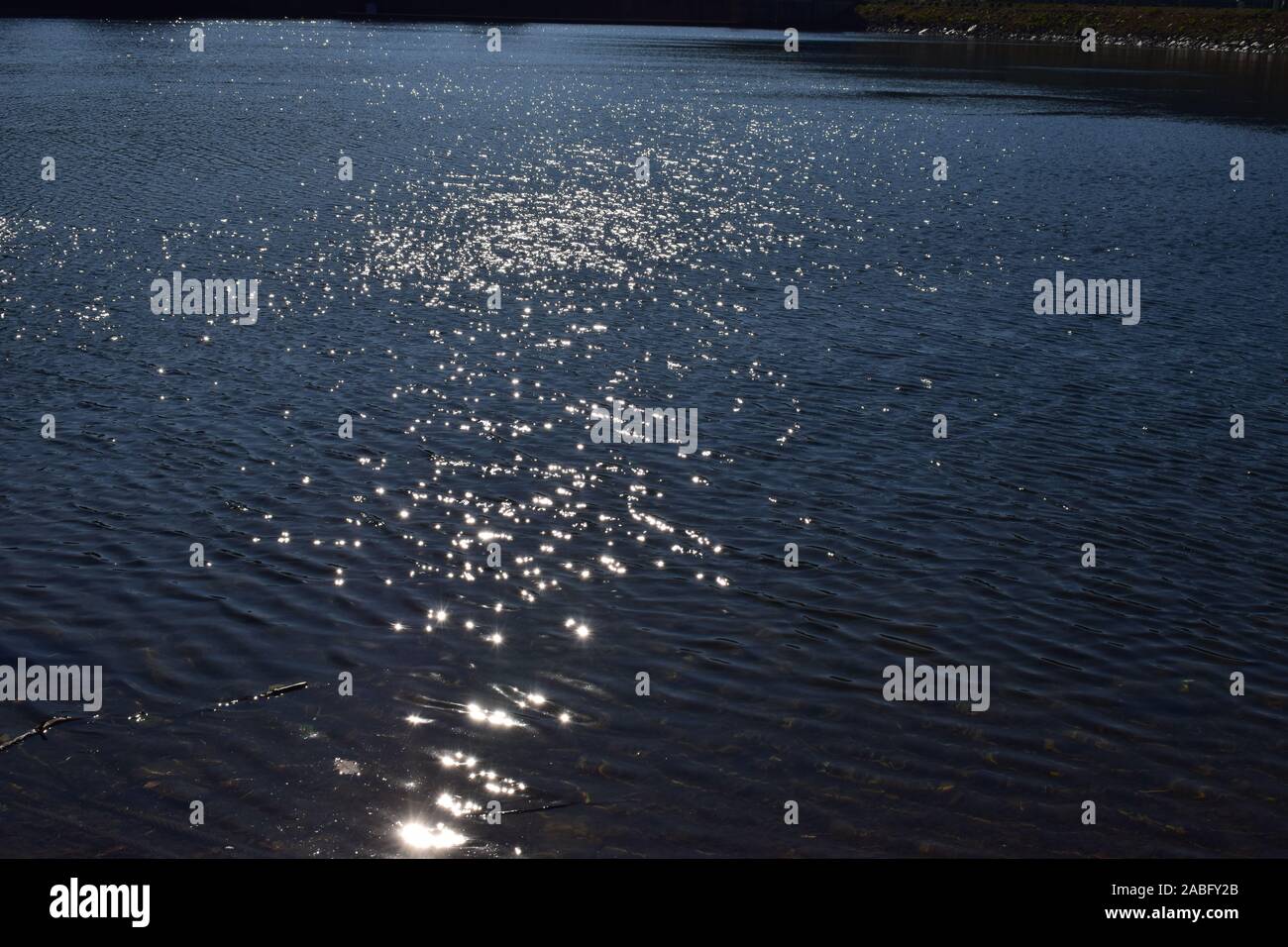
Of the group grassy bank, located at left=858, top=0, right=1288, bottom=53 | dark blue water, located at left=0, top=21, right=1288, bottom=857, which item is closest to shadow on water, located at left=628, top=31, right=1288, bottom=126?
grassy bank, located at left=858, top=0, right=1288, bottom=53

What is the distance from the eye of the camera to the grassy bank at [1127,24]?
512ft

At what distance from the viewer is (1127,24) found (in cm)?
17350

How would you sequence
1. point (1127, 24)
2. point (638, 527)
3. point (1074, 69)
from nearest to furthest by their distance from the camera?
point (638, 527), point (1074, 69), point (1127, 24)

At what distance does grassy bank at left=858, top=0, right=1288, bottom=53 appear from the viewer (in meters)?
156

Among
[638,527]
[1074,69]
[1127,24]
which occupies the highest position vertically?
[1127,24]

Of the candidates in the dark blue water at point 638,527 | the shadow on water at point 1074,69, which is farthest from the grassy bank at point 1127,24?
the dark blue water at point 638,527

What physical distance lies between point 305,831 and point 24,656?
5.77 metres

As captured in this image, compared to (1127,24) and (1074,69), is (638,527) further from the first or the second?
(1127,24)

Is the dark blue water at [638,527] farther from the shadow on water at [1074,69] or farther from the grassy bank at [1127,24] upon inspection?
the grassy bank at [1127,24]

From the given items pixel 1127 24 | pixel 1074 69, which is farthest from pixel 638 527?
pixel 1127 24

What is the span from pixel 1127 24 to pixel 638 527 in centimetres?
17519

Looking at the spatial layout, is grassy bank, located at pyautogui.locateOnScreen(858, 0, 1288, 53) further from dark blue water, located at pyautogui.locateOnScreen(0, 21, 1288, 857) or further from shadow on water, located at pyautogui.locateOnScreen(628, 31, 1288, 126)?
dark blue water, located at pyautogui.locateOnScreen(0, 21, 1288, 857)
